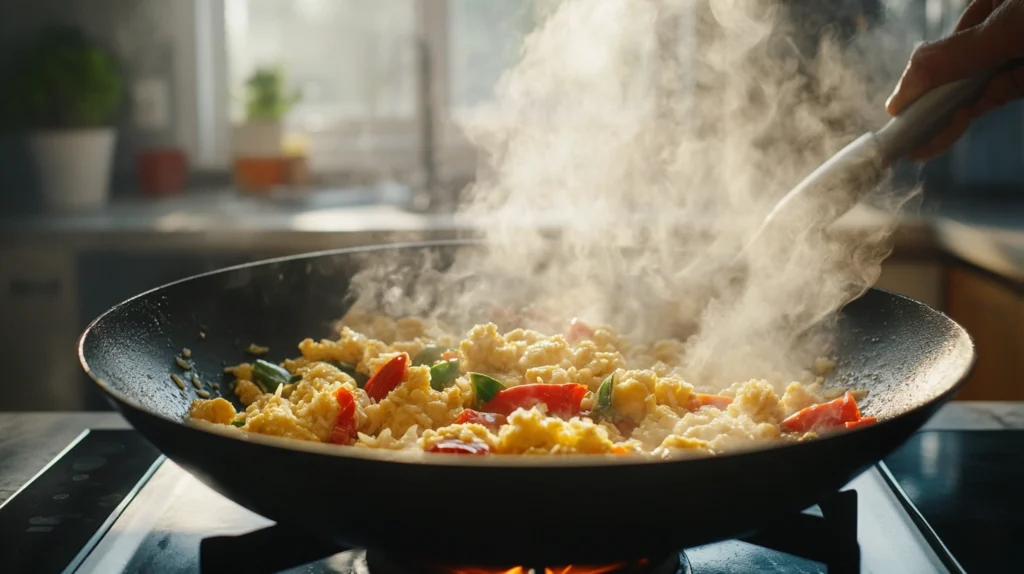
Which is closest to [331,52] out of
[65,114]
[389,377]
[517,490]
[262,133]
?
[262,133]

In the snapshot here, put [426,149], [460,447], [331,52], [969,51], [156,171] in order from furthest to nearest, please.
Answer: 1. [331,52]
2. [156,171]
3. [426,149]
4. [969,51]
5. [460,447]

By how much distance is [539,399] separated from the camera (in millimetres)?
1174

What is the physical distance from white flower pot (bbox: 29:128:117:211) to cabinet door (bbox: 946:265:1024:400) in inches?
106

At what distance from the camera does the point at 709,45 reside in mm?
3125

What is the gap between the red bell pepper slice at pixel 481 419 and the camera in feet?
3.58

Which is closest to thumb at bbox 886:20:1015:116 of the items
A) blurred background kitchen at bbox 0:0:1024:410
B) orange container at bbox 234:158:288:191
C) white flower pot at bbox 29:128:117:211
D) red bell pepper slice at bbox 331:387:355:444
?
red bell pepper slice at bbox 331:387:355:444

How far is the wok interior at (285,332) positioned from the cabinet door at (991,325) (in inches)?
43.8

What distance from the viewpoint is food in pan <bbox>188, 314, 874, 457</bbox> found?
957mm

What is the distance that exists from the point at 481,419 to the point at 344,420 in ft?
0.53

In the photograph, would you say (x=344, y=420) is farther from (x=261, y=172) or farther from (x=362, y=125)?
(x=362, y=125)

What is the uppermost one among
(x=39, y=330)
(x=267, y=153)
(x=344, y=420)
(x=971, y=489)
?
(x=267, y=153)

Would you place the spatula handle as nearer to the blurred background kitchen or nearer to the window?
the blurred background kitchen

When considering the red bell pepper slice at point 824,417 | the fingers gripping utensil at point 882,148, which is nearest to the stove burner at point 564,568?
the red bell pepper slice at point 824,417

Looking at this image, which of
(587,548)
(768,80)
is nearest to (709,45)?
(768,80)
